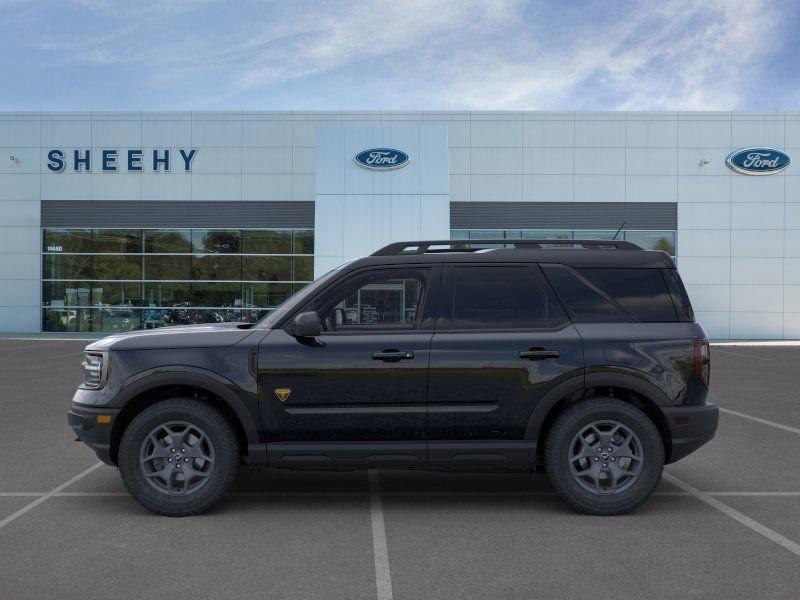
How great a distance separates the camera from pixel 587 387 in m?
5.16

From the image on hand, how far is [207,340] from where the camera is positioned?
518cm

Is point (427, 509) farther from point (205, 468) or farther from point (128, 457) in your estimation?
point (128, 457)

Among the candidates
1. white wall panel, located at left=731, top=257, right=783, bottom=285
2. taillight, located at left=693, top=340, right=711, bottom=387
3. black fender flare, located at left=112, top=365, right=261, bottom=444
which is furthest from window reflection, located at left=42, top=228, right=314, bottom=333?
taillight, located at left=693, top=340, right=711, bottom=387

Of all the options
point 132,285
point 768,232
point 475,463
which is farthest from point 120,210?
point 475,463

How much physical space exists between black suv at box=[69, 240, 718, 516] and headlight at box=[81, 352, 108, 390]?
14mm

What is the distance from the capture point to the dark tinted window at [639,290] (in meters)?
5.29

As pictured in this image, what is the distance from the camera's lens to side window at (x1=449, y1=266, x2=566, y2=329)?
17.3 feet

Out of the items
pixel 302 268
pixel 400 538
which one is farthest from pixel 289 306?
pixel 302 268

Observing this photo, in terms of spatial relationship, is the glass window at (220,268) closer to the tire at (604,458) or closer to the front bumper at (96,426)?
the front bumper at (96,426)

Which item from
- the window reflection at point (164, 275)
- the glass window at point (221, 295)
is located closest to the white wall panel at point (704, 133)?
the window reflection at point (164, 275)

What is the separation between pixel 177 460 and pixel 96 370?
2.90ft

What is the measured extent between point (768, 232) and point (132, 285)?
976 inches

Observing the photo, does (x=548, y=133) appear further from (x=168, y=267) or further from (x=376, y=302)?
(x=376, y=302)

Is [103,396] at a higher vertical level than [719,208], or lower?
lower
